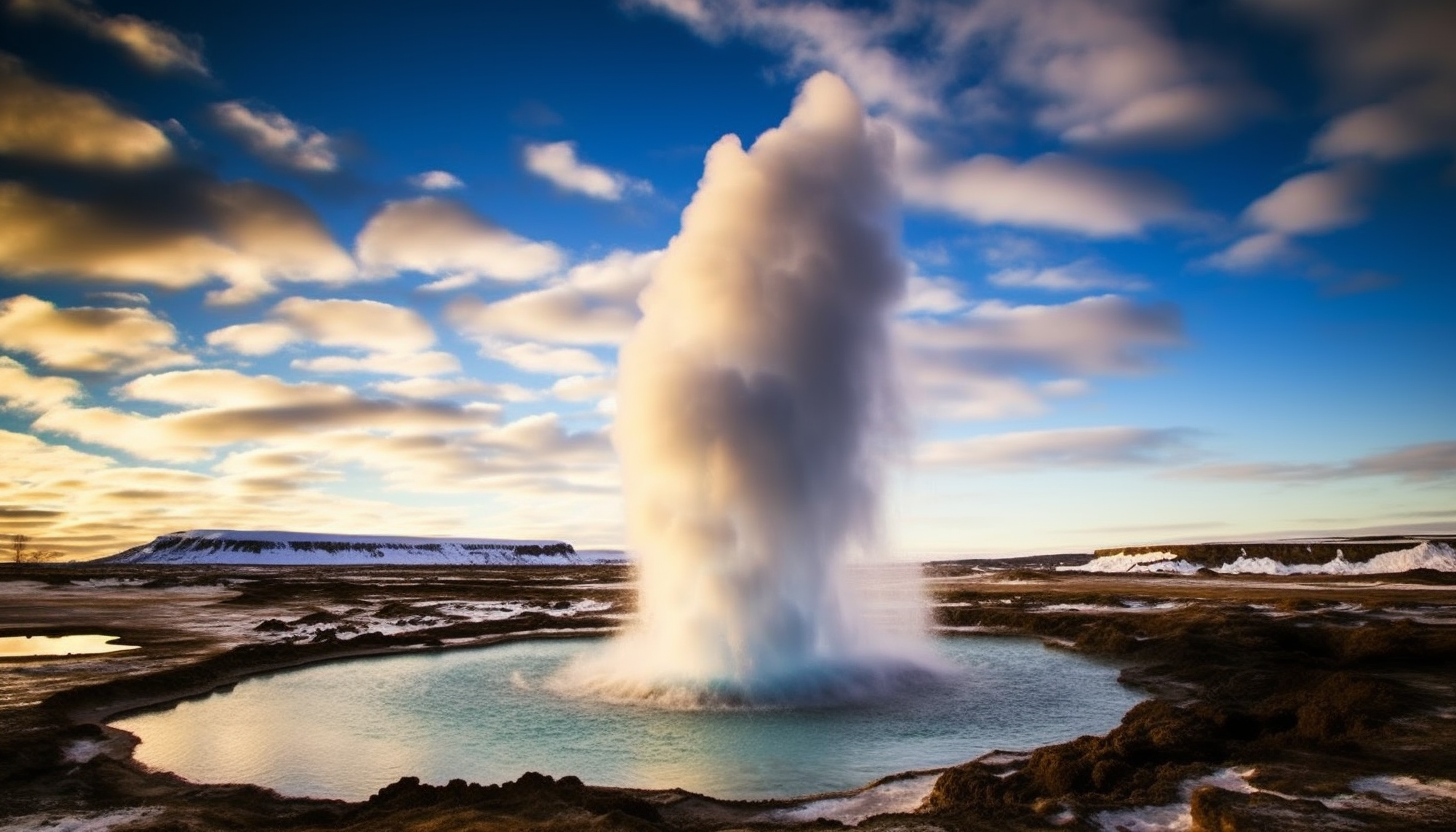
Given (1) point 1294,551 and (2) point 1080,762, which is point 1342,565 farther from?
(2) point 1080,762

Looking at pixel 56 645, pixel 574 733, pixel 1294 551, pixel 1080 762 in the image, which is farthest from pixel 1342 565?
pixel 56 645

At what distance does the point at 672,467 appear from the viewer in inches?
896

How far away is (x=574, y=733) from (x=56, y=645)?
30.1 meters

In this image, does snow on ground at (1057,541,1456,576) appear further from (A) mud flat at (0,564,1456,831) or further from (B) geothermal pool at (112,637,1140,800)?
(B) geothermal pool at (112,637,1140,800)

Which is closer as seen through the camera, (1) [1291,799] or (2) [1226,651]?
(1) [1291,799]

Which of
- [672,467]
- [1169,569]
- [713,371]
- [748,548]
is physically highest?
[713,371]

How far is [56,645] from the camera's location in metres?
31.9

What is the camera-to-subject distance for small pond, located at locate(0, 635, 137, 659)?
93.8 ft

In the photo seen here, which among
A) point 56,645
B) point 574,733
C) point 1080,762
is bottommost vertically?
point 574,733

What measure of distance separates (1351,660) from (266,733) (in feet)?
102

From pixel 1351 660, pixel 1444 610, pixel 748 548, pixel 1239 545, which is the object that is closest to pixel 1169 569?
pixel 1239 545

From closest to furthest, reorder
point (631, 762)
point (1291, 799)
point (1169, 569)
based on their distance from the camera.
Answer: point (1291, 799) < point (631, 762) < point (1169, 569)

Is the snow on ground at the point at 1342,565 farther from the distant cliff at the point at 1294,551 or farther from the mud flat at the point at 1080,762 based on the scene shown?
the mud flat at the point at 1080,762

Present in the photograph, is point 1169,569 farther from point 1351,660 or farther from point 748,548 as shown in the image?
point 748,548
